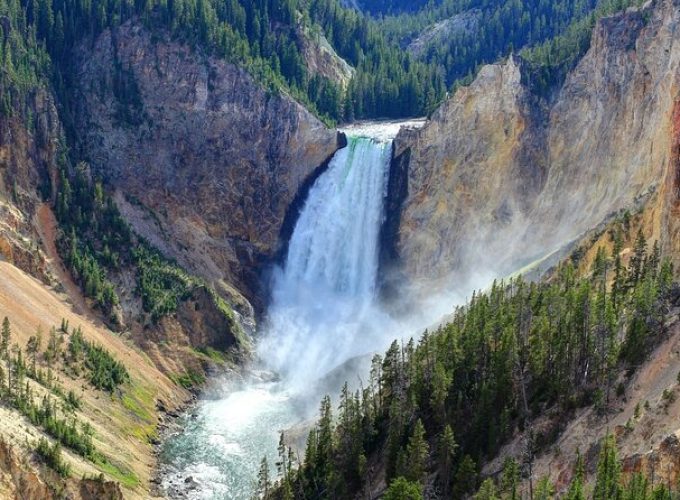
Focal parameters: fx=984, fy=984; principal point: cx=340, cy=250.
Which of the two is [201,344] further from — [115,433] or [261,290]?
[115,433]

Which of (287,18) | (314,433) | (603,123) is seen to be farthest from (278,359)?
(287,18)

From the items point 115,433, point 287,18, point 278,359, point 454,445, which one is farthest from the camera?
point 287,18

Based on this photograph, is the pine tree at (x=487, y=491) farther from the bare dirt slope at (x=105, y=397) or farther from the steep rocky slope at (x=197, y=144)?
the steep rocky slope at (x=197, y=144)

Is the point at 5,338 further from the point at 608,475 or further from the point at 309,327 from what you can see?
the point at 608,475

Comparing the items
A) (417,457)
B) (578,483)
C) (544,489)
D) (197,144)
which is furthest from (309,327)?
(578,483)

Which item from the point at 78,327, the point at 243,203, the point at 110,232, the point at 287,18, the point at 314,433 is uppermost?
the point at 287,18

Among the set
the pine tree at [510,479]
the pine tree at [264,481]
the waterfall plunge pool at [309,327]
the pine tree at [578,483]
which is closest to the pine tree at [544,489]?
the pine tree at [578,483]

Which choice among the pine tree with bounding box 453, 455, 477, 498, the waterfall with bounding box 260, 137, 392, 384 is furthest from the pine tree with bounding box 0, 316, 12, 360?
the pine tree with bounding box 453, 455, 477, 498

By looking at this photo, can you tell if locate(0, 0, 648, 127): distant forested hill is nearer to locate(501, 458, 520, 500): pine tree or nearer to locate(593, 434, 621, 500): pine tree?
locate(501, 458, 520, 500): pine tree
